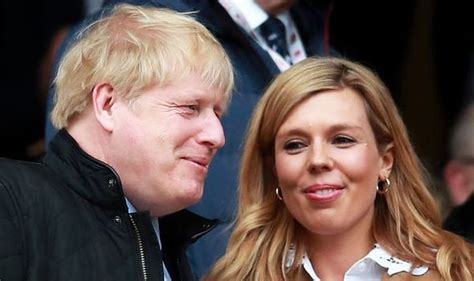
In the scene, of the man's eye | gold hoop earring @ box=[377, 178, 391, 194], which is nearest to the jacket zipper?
the man's eye

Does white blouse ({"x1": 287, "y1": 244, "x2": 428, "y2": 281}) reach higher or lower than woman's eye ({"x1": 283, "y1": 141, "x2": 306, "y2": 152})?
lower

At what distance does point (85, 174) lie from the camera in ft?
11.3

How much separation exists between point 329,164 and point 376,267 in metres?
0.29

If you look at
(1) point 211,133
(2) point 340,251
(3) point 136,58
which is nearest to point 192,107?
(1) point 211,133

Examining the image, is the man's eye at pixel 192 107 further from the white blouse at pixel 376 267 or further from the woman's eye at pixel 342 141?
the white blouse at pixel 376 267

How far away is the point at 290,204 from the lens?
375 cm

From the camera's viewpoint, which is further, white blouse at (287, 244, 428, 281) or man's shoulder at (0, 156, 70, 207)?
white blouse at (287, 244, 428, 281)

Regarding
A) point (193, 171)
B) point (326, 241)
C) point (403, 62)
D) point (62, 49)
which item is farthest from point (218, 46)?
point (403, 62)

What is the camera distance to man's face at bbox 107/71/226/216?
3480 millimetres

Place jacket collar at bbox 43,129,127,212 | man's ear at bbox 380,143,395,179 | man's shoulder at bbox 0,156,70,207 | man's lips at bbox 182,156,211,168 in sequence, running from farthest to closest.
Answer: man's ear at bbox 380,143,395,179
man's lips at bbox 182,156,211,168
jacket collar at bbox 43,129,127,212
man's shoulder at bbox 0,156,70,207

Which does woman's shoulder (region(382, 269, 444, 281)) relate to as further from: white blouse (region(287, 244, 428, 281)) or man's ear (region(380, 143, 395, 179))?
man's ear (region(380, 143, 395, 179))

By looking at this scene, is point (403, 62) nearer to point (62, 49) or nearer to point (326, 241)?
point (62, 49)

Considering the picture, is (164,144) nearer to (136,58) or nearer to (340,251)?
(136,58)

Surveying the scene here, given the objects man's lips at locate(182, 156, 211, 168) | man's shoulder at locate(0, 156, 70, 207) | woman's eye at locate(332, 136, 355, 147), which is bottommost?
woman's eye at locate(332, 136, 355, 147)
